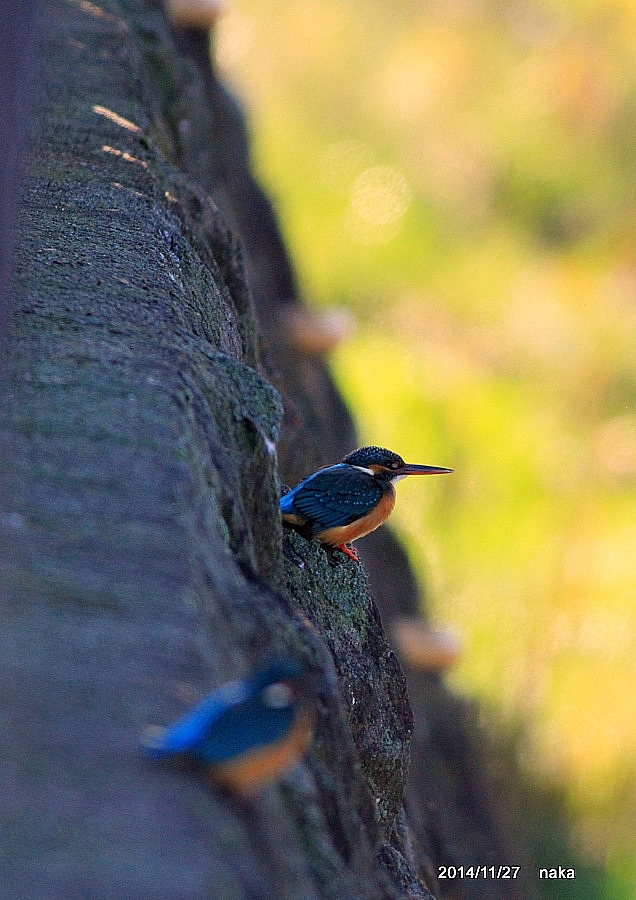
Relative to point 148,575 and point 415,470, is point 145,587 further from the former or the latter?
point 415,470

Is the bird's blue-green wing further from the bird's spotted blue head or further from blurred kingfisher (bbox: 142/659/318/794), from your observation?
blurred kingfisher (bbox: 142/659/318/794)

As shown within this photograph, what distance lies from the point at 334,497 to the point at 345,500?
0.05 meters

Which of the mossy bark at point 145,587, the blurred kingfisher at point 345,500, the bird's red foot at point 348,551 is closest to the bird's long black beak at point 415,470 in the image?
the blurred kingfisher at point 345,500

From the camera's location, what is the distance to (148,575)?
280cm

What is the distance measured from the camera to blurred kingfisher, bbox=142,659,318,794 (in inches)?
90.1

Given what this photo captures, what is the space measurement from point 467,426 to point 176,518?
1533cm

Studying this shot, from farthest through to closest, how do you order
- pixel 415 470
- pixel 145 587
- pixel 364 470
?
pixel 415 470, pixel 364 470, pixel 145 587

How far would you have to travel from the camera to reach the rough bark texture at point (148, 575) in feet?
7.30

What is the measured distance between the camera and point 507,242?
2136cm

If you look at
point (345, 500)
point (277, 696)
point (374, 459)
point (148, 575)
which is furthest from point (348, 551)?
point (277, 696)

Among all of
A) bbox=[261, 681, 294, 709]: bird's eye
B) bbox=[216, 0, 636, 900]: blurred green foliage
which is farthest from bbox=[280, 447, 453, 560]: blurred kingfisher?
bbox=[216, 0, 636, 900]: blurred green foliage

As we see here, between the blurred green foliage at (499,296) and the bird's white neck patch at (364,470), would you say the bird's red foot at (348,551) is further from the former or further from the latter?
the blurred green foliage at (499,296)

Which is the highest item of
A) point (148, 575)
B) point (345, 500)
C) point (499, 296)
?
point (148, 575)

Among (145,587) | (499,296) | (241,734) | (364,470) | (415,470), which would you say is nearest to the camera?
(241,734)
